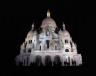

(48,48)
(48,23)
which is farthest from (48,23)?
(48,48)

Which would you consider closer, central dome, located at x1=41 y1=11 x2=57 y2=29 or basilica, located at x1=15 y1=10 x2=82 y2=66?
basilica, located at x1=15 y1=10 x2=82 y2=66

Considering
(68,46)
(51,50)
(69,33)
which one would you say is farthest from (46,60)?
(69,33)

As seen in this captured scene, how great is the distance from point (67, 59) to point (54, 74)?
16.5 metres

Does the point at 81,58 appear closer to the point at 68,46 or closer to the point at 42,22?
the point at 68,46

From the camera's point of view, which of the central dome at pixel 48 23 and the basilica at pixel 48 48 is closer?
the basilica at pixel 48 48

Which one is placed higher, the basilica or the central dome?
the central dome

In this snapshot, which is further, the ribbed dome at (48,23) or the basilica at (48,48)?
the ribbed dome at (48,23)

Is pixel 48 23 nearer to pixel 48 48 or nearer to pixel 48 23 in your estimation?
pixel 48 23

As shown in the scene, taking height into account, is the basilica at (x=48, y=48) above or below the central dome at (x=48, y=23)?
below

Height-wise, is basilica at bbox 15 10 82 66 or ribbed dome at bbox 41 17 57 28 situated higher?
ribbed dome at bbox 41 17 57 28

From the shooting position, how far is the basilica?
97.7 ft

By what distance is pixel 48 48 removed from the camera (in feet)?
99.1

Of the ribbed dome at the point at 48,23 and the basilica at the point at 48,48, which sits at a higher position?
the ribbed dome at the point at 48,23

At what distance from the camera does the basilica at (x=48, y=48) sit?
29766 millimetres
